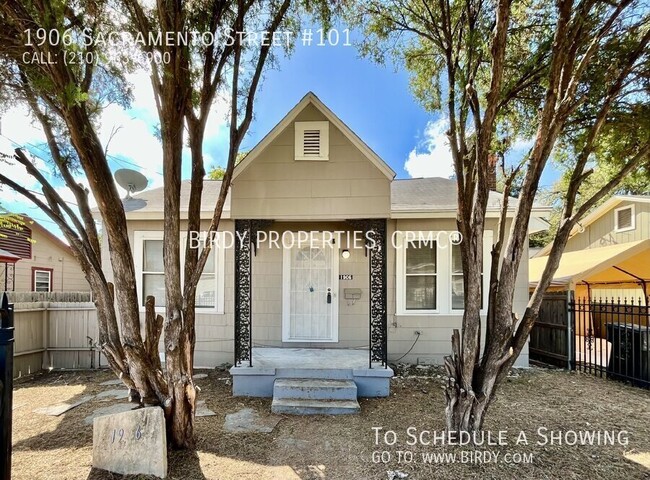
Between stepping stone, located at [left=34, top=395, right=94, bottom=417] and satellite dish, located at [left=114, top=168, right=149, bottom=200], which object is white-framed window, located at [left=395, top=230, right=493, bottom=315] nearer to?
stepping stone, located at [left=34, top=395, right=94, bottom=417]

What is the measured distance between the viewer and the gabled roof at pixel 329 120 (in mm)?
5859

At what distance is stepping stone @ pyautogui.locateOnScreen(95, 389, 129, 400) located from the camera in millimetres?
5611

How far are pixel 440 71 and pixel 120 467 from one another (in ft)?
22.8

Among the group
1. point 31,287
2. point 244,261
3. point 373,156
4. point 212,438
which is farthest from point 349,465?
point 31,287

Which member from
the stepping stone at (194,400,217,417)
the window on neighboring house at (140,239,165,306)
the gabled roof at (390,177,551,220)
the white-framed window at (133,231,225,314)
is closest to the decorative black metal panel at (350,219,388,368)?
the gabled roof at (390,177,551,220)

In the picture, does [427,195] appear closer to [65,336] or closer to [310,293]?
[310,293]

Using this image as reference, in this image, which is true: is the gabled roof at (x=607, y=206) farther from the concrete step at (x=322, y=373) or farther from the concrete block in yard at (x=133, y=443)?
the concrete block in yard at (x=133, y=443)

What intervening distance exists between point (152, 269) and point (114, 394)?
8.55ft

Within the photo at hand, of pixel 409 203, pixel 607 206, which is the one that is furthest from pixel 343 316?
pixel 607 206

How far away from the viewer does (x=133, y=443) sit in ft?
11.2

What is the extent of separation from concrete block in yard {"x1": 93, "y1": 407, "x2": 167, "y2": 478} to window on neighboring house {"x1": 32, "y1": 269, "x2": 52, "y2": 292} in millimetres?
14395

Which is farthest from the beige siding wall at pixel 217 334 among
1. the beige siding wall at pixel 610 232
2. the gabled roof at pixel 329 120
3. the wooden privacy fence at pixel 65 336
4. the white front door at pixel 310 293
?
the beige siding wall at pixel 610 232

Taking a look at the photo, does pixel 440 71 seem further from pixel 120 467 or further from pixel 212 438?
pixel 120 467

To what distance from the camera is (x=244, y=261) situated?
19.7 ft
